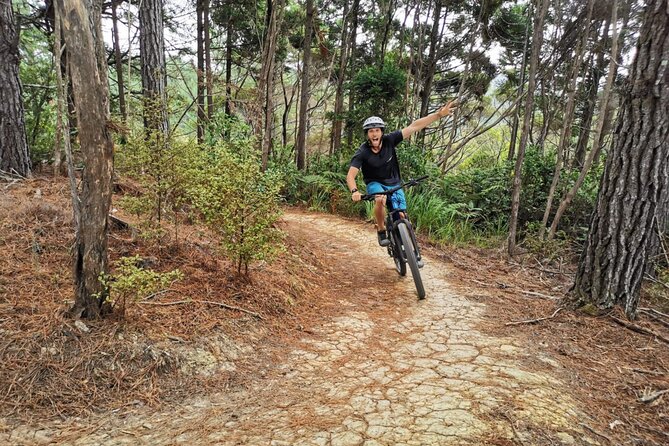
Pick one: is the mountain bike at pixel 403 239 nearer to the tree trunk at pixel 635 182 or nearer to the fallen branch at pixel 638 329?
the tree trunk at pixel 635 182

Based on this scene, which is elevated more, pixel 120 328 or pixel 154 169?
pixel 154 169

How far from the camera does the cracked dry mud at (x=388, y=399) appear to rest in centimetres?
224

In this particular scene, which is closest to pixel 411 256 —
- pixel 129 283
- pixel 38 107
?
pixel 129 283

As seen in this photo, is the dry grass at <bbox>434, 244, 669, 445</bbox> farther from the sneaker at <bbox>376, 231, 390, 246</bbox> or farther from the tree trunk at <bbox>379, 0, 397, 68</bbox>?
the tree trunk at <bbox>379, 0, 397, 68</bbox>

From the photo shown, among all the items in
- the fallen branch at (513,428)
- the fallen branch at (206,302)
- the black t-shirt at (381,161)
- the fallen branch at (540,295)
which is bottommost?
the fallen branch at (513,428)

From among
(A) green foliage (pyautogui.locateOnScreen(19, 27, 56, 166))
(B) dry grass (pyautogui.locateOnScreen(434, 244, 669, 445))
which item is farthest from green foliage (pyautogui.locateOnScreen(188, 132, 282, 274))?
(A) green foliage (pyautogui.locateOnScreen(19, 27, 56, 166))

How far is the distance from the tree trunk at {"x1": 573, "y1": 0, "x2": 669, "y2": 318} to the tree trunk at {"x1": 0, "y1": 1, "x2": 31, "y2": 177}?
24.5 feet

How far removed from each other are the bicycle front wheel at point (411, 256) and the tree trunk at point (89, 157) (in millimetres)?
3145

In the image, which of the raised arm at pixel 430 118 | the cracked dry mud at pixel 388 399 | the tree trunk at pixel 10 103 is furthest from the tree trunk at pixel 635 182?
the tree trunk at pixel 10 103

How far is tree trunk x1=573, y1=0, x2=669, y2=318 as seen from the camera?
135 inches

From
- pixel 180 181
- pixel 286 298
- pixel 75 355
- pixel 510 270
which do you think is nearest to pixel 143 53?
pixel 180 181

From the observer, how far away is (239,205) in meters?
3.80

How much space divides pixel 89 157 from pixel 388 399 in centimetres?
250

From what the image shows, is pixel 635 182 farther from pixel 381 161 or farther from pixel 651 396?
pixel 381 161
